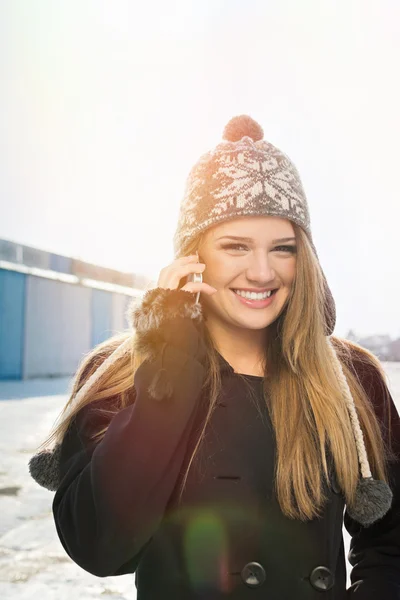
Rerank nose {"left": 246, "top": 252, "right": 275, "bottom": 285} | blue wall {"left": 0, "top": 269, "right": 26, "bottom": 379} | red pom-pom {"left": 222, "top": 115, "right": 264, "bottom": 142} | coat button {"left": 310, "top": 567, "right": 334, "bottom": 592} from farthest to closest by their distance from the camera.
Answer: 1. blue wall {"left": 0, "top": 269, "right": 26, "bottom": 379}
2. red pom-pom {"left": 222, "top": 115, "right": 264, "bottom": 142}
3. nose {"left": 246, "top": 252, "right": 275, "bottom": 285}
4. coat button {"left": 310, "top": 567, "right": 334, "bottom": 592}

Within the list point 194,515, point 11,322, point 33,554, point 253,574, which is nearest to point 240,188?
point 194,515

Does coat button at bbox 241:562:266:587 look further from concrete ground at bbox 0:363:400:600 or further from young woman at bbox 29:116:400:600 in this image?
concrete ground at bbox 0:363:400:600

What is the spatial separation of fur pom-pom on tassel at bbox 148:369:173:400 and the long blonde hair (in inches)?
7.6

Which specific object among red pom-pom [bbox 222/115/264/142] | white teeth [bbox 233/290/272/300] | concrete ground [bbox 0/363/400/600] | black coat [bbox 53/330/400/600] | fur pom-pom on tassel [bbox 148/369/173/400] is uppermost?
red pom-pom [bbox 222/115/264/142]

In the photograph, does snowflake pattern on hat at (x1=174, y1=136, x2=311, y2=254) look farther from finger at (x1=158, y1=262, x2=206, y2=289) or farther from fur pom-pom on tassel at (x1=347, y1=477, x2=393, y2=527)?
fur pom-pom on tassel at (x1=347, y1=477, x2=393, y2=527)

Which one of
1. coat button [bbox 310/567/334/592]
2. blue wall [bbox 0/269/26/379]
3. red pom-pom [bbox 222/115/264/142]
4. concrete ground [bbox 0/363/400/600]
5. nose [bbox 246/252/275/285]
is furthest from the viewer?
blue wall [bbox 0/269/26/379]

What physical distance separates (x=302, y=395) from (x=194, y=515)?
53cm

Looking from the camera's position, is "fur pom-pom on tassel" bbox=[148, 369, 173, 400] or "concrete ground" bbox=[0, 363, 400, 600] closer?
"fur pom-pom on tassel" bbox=[148, 369, 173, 400]

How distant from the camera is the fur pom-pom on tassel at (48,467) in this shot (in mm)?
1880

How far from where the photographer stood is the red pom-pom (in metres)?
2.20

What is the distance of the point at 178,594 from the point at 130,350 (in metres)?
0.75

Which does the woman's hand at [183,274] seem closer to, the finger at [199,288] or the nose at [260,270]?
the finger at [199,288]

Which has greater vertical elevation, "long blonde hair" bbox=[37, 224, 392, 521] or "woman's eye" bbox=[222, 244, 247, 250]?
"woman's eye" bbox=[222, 244, 247, 250]

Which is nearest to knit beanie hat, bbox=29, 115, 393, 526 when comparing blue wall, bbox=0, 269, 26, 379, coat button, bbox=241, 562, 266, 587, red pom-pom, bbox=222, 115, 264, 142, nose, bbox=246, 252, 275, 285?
red pom-pom, bbox=222, 115, 264, 142
